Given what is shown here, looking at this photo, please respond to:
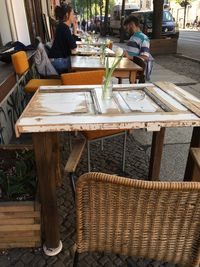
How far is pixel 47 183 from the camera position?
158 cm

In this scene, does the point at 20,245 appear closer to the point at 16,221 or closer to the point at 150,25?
the point at 16,221

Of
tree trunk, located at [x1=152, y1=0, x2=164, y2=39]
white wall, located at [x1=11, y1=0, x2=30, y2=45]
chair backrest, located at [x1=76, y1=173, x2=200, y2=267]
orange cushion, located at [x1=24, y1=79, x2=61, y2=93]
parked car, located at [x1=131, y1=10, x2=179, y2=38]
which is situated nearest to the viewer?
chair backrest, located at [x1=76, y1=173, x2=200, y2=267]

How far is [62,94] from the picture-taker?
81.2 inches

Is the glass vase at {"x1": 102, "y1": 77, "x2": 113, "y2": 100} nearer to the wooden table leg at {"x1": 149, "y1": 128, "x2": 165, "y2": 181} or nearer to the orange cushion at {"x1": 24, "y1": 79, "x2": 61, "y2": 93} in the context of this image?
the wooden table leg at {"x1": 149, "y1": 128, "x2": 165, "y2": 181}

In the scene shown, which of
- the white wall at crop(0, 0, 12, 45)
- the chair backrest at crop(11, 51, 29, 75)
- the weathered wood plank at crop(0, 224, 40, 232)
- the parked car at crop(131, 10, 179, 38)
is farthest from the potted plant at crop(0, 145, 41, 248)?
the parked car at crop(131, 10, 179, 38)

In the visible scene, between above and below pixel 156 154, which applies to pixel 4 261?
below

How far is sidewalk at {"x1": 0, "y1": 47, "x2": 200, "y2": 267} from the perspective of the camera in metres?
1.76

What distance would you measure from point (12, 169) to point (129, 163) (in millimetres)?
1295

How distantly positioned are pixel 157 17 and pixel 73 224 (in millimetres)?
10541

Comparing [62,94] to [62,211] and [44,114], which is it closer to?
[44,114]

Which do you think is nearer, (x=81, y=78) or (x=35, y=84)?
(x=81, y=78)

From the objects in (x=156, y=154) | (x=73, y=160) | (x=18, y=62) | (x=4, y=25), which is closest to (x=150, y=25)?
(x=4, y=25)

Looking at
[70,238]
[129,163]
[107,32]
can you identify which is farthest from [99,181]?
[107,32]

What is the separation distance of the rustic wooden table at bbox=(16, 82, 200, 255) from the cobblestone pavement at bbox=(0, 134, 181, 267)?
0.36 feet
